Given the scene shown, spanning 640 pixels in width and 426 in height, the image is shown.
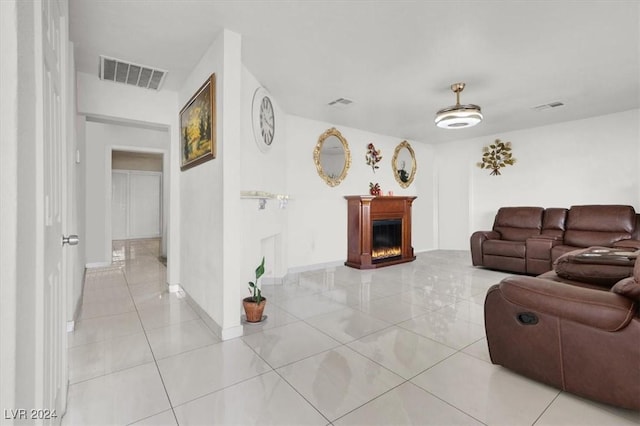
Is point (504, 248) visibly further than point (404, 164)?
No

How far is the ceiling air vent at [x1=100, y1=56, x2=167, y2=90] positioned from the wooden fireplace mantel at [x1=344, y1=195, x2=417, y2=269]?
3240 millimetres

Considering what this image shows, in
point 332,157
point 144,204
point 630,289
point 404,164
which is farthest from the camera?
point 144,204

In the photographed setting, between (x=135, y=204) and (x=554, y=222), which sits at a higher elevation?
(x=135, y=204)

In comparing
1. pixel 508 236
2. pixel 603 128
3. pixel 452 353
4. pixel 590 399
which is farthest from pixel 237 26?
pixel 603 128

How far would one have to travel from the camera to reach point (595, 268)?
1.82 meters

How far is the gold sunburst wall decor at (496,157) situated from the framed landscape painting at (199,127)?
567 cm

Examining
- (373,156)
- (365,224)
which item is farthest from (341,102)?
(365,224)

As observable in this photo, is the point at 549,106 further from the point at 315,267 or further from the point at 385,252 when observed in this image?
the point at 315,267

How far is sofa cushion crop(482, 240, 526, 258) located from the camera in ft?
14.7

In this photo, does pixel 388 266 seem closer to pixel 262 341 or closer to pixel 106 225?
pixel 262 341

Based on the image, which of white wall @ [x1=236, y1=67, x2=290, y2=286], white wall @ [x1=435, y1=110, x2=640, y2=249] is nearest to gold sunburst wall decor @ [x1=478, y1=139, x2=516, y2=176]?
white wall @ [x1=435, y1=110, x2=640, y2=249]

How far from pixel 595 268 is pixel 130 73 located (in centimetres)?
427

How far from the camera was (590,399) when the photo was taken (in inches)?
61.6

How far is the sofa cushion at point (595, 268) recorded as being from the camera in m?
1.74
